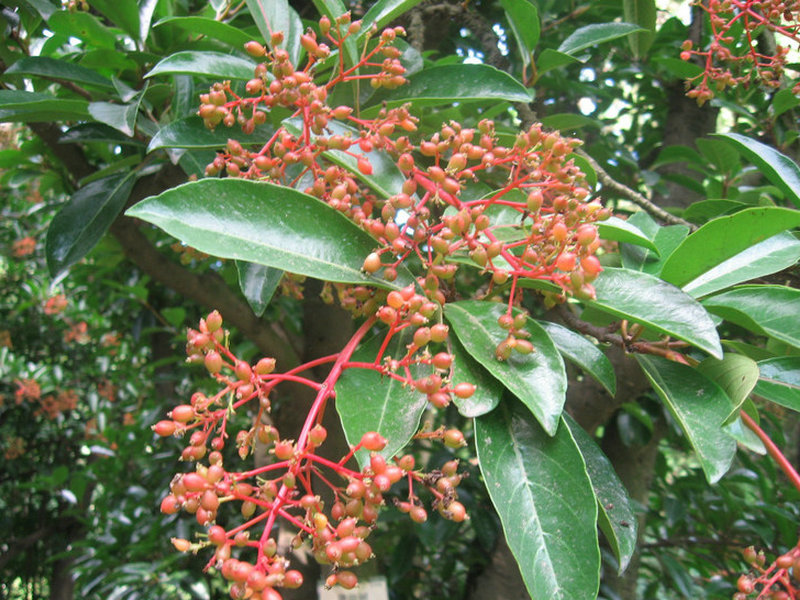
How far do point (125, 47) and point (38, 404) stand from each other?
3.26 meters

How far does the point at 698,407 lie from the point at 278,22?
0.79 metres

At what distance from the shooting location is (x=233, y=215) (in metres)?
0.59

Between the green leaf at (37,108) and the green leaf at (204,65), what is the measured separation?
177mm

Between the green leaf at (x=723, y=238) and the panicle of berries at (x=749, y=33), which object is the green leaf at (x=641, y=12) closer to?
the panicle of berries at (x=749, y=33)

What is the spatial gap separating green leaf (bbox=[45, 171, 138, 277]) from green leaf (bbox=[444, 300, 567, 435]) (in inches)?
25.2

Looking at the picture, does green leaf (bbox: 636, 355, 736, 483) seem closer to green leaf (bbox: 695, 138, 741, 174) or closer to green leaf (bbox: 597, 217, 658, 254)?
green leaf (bbox: 597, 217, 658, 254)

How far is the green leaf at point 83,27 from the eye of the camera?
99cm

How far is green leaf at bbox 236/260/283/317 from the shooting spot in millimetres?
731

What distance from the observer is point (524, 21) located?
3.60 feet

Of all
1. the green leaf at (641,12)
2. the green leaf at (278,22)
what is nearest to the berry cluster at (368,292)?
the green leaf at (278,22)

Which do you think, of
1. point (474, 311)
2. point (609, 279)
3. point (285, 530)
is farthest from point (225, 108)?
point (285, 530)

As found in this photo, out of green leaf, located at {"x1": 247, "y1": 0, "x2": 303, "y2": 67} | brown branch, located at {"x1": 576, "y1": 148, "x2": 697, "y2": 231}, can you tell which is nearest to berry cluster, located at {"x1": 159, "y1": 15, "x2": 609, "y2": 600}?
green leaf, located at {"x1": 247, "y1": 0, "x2": 303, "y2": 67}

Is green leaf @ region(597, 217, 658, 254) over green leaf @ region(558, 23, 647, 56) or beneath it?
beneath

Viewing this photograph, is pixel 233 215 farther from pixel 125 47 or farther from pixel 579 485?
pixel 125 47
